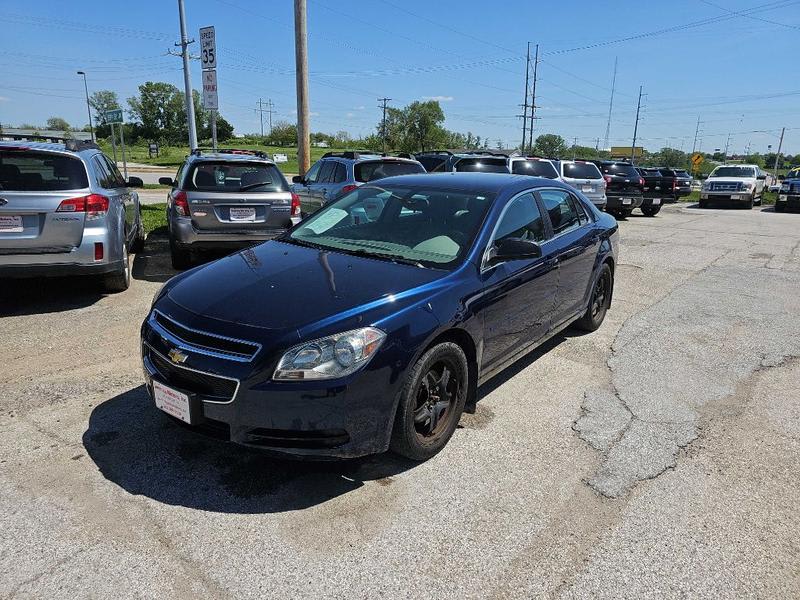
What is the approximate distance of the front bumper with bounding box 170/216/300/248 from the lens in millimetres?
7285

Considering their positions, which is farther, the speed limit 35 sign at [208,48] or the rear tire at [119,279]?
the speed limit 35 sign at [208,48]

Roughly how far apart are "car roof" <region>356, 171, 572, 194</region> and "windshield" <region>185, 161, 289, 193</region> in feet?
11.2

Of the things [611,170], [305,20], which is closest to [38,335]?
[305,20]

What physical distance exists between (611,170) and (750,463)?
663 inches

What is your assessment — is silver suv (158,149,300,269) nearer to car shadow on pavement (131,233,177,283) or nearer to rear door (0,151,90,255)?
car shadow on pavement (131,233,177,283)

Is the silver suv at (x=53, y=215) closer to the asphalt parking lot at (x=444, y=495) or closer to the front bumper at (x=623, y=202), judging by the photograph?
the asphalt parking lot at (x=444, y=495)

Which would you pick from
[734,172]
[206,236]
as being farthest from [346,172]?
[734,172]

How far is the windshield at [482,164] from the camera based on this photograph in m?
13.8

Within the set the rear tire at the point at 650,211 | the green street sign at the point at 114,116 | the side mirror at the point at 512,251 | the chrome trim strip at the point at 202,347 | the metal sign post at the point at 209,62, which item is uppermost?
the metal sign post at the point at 209,62

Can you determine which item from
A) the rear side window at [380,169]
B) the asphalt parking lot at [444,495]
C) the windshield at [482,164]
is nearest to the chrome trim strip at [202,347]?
the asphalt parking lot at [444,495]

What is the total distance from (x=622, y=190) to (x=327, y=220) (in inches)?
615

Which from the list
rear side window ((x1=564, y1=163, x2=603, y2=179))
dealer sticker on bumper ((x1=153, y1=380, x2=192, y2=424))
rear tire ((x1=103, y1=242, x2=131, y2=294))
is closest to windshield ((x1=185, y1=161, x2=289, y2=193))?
rear tire ((x1=103, y1=242, x2=131, y2=294))

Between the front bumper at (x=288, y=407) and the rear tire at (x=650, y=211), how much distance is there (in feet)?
61.5

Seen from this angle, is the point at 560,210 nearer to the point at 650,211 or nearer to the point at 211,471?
the point at 211,471
